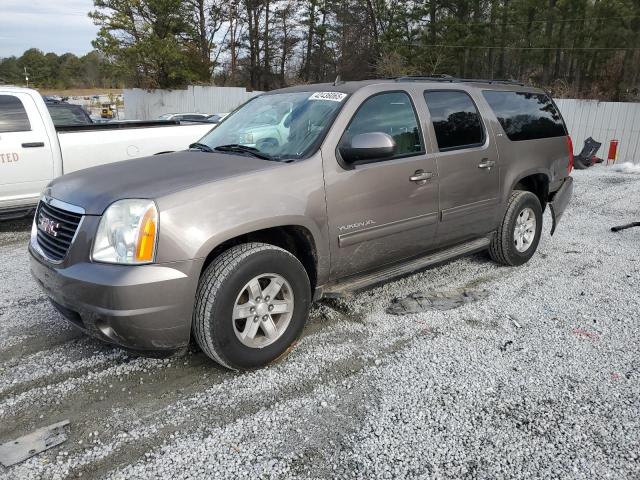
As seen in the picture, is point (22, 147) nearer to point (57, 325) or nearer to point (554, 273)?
point (57, 325)

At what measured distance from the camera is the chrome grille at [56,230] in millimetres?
3043

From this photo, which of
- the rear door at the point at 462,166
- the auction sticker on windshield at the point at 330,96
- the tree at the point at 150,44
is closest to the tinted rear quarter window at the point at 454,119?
the rear door at the point at 462,166

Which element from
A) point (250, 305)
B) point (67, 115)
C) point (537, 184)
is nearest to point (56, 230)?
point (250, 305)

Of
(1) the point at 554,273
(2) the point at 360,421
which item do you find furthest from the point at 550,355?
(1) the point at 554,273

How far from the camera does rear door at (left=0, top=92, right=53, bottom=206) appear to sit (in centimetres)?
652

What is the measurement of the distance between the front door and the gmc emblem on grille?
5.62ft

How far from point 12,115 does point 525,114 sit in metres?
6.21

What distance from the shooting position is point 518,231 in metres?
5.27

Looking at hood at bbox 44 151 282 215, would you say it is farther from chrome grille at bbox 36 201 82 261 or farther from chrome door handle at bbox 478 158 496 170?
chrome door handle at bbox 478 158 496 170

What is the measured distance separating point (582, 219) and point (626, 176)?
5.34 meters

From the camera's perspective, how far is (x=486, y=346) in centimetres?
361

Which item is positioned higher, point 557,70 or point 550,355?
point 557,70

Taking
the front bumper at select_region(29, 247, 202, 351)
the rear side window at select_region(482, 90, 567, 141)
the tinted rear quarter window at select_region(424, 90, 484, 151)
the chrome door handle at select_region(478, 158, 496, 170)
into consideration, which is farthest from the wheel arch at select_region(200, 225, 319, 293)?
the rear side window at select_region(482, 90, 567, 141)

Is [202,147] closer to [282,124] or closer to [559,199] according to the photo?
Answer: [282,124]
